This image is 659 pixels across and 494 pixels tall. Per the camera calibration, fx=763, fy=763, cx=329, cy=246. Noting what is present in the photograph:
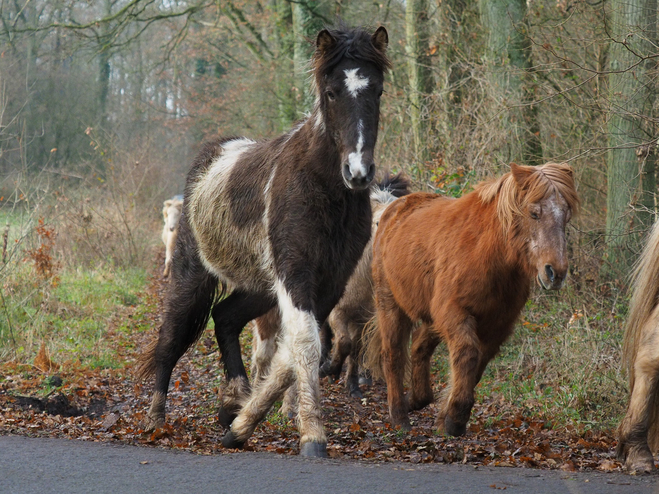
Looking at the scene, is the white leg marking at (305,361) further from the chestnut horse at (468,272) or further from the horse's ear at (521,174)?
the horse's ear at (521,174)

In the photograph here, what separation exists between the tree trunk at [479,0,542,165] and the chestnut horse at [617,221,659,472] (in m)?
5.25

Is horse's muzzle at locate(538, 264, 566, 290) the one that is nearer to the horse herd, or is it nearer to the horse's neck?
the horse herd

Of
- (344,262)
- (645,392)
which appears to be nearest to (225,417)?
(344,262)

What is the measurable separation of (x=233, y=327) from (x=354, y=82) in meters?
2.53

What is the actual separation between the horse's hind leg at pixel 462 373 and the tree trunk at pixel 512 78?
4856 mm

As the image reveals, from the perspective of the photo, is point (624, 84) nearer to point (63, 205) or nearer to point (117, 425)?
point (117, 425)

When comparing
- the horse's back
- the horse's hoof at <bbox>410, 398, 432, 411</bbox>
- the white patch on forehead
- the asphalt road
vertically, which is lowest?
the horse's hoof at <bbox>410, 398, 432, 411</bbox>

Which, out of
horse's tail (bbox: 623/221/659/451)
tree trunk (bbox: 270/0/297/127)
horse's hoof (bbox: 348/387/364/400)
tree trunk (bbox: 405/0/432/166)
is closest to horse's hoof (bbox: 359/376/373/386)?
horse's hoof (bbox: 348/387/364/400)

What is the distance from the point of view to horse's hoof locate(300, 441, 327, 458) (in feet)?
16.0

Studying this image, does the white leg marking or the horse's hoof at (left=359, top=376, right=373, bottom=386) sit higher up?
the white leg marking

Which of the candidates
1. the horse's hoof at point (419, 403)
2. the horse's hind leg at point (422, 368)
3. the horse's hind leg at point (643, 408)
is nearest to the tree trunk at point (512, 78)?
the horse's hind leg at point (422, 368)

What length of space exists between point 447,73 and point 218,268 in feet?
24.0

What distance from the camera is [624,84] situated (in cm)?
875

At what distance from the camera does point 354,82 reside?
516 cm
